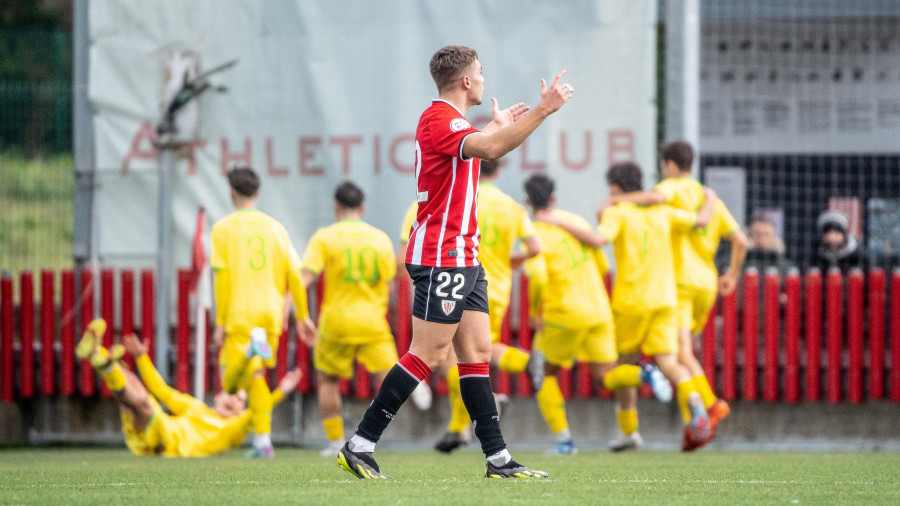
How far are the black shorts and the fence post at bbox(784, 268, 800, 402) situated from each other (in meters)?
5.25

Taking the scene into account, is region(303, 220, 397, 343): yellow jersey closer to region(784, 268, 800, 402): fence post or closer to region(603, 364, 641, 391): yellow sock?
region(603, 364, 641, 391): yellow sock

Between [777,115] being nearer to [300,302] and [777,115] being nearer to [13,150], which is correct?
[300,302]

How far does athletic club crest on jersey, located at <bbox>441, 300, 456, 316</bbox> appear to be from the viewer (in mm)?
5660

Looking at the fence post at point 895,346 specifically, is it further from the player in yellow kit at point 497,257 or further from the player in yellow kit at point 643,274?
the player in yellow kit at point 497,257

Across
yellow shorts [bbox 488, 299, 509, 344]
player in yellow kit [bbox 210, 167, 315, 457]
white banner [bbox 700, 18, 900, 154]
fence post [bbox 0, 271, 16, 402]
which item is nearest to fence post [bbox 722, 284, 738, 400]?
white banner [bbox 700, 18, 900, 154]

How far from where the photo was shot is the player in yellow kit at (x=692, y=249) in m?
9.47

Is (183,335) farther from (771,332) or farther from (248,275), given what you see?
(771,332)

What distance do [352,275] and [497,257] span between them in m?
1.02

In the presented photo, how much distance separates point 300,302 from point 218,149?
2.95 m

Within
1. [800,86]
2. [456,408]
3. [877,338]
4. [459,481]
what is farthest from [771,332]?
[459,481]

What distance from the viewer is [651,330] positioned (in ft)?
30.2

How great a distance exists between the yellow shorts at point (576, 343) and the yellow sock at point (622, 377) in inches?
5.9

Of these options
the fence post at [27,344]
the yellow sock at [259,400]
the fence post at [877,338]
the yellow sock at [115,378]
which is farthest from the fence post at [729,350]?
the fence post at [27,344]

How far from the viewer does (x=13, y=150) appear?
39.7ft
